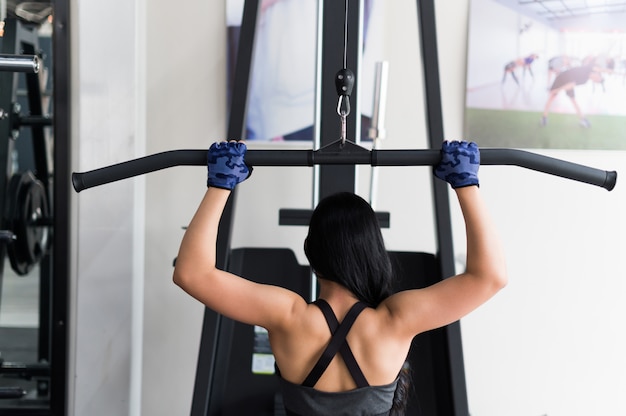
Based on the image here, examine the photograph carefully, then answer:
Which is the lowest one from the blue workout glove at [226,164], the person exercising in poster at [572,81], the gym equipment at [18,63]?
the blue workout glove at [226,164]

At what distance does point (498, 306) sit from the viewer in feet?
9.61

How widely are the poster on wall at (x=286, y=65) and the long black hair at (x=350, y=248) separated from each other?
1318 millimetres

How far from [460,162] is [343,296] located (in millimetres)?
372

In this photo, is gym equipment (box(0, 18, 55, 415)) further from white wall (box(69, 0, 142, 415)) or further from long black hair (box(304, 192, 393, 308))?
long black hair (box(304, 192, 393, 308))

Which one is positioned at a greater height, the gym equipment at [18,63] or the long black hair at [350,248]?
the gym equipment at [18,63]

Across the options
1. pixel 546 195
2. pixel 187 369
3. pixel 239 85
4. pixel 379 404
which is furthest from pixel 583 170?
pixel 187 369

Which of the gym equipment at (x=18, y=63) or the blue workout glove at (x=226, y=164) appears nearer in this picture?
the blue workout glove at (x=226, y=164)

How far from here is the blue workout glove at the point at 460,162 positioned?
1495 mm

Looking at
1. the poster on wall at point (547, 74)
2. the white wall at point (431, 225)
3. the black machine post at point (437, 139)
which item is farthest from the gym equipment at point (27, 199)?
the poster on wall at point (547, 74)

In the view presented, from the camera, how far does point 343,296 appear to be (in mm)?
1556

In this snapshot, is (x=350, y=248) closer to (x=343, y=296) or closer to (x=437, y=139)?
(x=343, y=296)

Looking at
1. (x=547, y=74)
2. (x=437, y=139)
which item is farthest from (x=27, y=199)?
(x=547, y=74)

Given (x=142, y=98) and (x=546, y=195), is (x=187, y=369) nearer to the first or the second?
(x=142, y=98)

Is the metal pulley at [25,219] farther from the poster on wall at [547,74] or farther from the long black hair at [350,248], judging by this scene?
the long black hair at [350,248]
